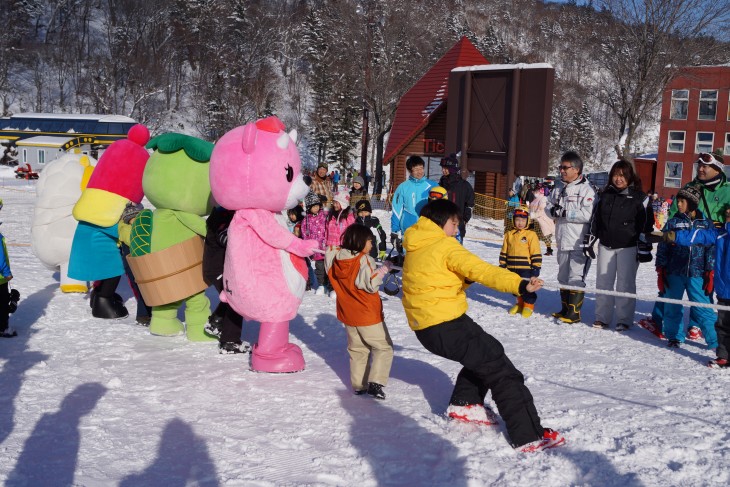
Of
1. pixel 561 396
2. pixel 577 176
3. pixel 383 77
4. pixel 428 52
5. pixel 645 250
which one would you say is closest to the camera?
pixel 561 396

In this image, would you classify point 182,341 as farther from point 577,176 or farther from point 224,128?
point 224,128

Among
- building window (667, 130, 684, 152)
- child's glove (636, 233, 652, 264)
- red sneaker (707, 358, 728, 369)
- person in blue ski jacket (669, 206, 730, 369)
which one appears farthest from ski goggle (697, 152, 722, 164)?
building window (667, 130, 684, 152)

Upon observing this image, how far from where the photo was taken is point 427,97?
26969 mm

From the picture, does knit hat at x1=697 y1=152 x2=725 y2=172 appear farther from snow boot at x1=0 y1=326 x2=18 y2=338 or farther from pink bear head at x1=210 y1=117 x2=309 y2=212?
snow boot at x1=0 y1=326 x2=18 y2=338

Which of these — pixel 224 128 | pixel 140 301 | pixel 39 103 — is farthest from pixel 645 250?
pixel 39 103

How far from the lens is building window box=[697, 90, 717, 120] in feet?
137

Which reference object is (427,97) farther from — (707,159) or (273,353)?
(273,353)

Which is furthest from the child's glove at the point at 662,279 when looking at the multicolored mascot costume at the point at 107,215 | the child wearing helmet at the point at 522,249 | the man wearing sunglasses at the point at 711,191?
the multicolored mascot costume at the point at 107,215

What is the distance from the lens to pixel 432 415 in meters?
4.45

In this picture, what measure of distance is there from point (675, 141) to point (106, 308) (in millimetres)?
43521

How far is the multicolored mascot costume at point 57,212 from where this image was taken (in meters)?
8.09

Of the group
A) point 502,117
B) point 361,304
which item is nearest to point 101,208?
point 361,304

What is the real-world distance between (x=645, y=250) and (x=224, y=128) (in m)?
44.5

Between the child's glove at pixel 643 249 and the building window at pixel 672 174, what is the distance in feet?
127
